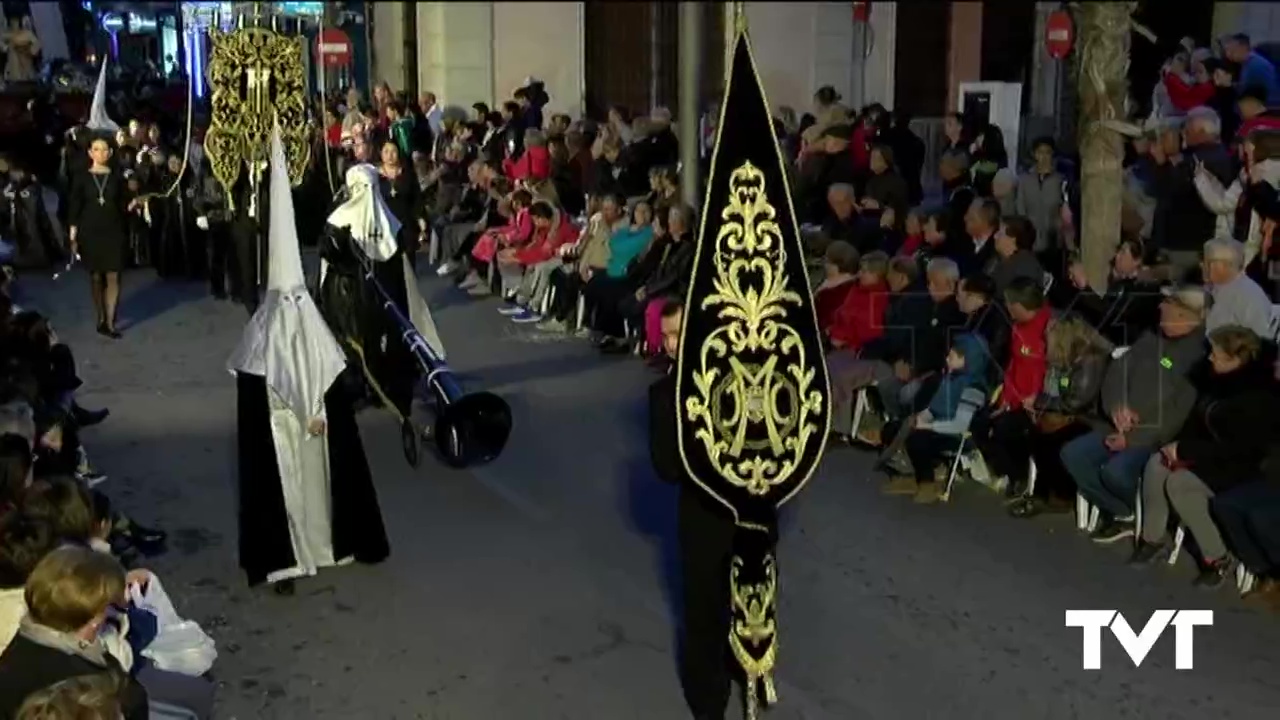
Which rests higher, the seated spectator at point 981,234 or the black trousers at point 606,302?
the seated spectator at point 981,234

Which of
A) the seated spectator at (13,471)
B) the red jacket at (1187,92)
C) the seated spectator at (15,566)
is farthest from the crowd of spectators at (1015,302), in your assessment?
the seated spectator at (13,471)

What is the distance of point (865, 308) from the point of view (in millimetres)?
10125

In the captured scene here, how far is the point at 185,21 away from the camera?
46.6ft

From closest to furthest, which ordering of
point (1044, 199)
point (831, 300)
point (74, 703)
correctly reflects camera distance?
1. point (74, 703)
2. point (831, 300)
3. point (1044, 199)

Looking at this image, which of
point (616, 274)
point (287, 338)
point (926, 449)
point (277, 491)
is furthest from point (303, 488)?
point (616, 274)

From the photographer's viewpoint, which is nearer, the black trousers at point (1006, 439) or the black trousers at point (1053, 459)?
the black trousers at point (1053, 459)

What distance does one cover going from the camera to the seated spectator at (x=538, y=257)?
48.4 feet

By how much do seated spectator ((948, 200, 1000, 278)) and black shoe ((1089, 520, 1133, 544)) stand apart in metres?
2.40

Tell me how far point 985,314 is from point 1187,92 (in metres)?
5.10

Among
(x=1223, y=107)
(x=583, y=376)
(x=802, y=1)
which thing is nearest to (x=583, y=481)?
(x=583, y=376)

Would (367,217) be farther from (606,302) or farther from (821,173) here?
(821,173)

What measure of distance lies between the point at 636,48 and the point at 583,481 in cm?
1495

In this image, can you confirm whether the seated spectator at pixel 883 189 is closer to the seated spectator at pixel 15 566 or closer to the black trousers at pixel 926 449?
the black trousers at pixel 926 449
